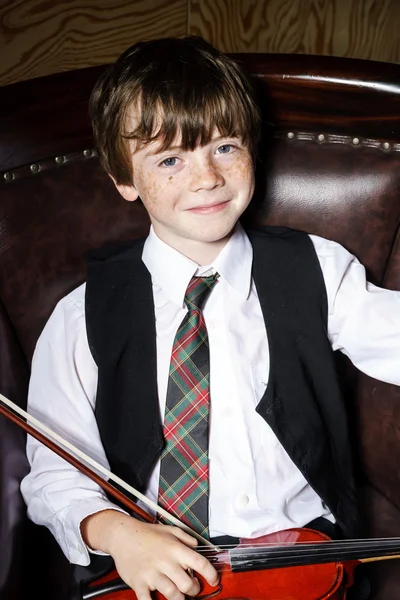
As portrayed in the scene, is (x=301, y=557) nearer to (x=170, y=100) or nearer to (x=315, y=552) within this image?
(x=315, y=552)

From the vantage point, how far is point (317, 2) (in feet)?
6.44

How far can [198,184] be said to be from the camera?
1189 millimetres

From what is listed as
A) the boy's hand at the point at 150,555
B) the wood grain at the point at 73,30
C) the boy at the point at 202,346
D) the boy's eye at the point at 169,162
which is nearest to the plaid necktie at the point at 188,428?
the boy at the point at 202,346

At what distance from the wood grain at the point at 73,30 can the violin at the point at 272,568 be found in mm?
1012

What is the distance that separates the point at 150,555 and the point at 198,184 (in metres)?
0.49

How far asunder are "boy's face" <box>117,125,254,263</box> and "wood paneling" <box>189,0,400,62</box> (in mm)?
826

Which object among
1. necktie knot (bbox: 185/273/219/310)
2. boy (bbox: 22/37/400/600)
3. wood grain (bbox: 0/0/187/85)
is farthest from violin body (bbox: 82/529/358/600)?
wood grain (bbox: 0/0/187/85)

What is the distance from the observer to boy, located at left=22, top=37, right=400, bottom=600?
122 cm

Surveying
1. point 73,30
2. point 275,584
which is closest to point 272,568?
point 275,584

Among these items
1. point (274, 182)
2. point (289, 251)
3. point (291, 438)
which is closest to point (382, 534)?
point (291, 438)

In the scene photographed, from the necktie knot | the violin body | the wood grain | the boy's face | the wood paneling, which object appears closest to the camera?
Answer: the violin body

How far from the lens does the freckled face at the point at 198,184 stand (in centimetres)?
120

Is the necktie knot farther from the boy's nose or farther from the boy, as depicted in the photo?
the boy's nose

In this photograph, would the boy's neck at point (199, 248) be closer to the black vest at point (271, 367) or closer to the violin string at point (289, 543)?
the black vest at point (271, 367)
